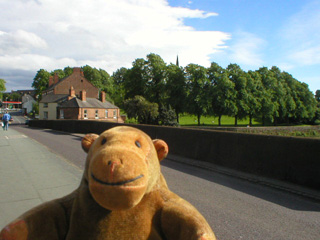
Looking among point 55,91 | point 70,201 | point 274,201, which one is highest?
point 55,91

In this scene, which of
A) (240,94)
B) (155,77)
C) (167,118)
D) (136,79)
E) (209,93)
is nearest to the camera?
(167,118)

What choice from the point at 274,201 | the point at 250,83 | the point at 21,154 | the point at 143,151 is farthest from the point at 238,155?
the point at 250,83

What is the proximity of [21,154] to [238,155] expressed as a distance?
30.9 ft

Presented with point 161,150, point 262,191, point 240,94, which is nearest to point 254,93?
point 240,94

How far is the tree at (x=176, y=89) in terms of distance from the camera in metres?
47.2

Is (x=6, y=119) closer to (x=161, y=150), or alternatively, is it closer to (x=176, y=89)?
(x=161, y=150)

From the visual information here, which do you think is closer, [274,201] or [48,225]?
[48,225]

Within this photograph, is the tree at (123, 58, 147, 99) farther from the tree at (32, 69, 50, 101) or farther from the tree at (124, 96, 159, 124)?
the tree at (32, 69, 50, 101)

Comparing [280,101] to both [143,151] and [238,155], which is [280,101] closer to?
[238,155]

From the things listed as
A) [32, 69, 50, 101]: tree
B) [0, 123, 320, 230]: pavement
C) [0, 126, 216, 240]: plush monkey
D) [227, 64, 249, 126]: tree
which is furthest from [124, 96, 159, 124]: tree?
[32, 69, 50, 101]: tree

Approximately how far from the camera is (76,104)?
48.0m

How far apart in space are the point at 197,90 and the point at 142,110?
10.7 metres

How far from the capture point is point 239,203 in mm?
6242

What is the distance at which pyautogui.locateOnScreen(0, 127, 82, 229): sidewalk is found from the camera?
520cm
